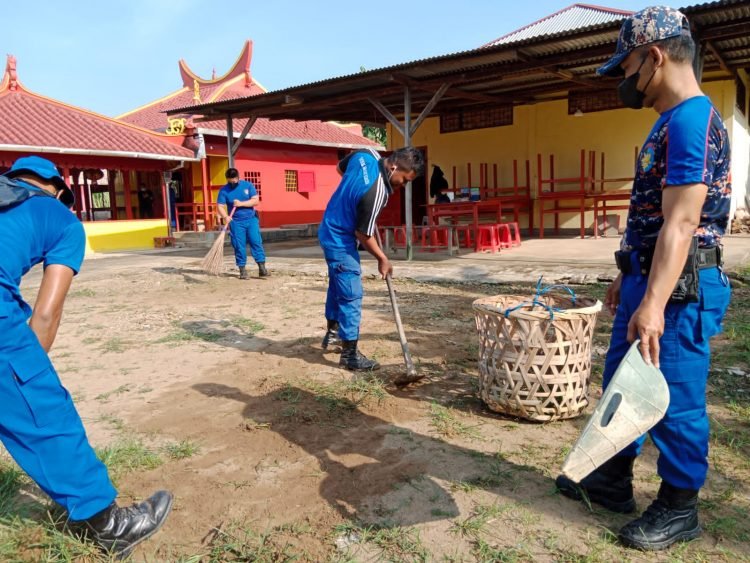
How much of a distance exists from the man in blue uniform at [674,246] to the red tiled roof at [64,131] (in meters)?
13.6

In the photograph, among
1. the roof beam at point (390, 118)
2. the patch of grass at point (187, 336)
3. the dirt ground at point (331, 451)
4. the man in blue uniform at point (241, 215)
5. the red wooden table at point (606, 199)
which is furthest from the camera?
the red wooden table at point (606, 199)

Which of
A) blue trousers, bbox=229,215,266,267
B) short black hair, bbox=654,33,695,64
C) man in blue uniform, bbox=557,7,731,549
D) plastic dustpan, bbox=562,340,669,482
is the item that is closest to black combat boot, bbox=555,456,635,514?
man in blue uniform, bbox=557,7,731,549

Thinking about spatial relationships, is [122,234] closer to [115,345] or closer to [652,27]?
[115,345]

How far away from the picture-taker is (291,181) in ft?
61.9

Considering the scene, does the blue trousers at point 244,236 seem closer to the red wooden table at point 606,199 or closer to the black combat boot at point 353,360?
the black combat boot at point 353,360

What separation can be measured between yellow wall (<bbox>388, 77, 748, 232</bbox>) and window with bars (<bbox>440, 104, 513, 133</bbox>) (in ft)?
0.44

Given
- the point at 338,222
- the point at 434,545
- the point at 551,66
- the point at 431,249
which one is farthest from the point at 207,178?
the point at 434,545

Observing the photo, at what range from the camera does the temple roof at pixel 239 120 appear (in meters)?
18.0

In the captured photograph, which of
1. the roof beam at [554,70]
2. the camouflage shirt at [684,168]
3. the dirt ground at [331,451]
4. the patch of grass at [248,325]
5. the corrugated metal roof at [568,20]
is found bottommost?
the dirt ground at [331,451]

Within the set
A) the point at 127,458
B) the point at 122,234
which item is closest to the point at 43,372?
the point at 127,458

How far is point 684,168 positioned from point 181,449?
8.00 feet

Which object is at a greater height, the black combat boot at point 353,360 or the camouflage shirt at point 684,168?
the camouflage shirt at point 684,168

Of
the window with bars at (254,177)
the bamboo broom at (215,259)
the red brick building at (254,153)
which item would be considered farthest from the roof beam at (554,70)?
the window with bars at (254,177)

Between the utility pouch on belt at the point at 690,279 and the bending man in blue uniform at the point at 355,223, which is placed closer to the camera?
the utility pouch on belt at the point at 690,279
